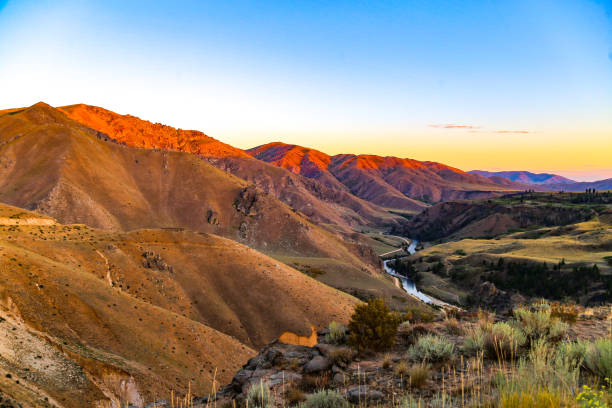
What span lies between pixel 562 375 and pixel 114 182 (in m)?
118

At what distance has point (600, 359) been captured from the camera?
5.79m

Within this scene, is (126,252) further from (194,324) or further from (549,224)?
(549,224)

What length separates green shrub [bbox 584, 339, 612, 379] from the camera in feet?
18.4

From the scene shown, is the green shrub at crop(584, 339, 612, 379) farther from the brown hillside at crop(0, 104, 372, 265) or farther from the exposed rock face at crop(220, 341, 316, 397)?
the brown hillside at crop(0, 104, 372, 265)

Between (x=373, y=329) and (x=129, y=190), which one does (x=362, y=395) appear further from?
(x=129, y=190)

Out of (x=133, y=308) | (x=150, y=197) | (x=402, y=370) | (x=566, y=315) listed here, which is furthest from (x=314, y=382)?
(x=150, y=197)

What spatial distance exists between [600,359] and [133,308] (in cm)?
3314

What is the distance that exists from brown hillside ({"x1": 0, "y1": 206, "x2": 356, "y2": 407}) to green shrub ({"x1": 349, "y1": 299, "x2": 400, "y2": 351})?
11.4m

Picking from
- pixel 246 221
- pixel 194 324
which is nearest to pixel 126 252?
pixel 194 324

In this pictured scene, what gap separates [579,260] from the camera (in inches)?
3410

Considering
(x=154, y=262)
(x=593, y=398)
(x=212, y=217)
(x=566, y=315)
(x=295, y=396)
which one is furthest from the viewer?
(x=212, y=217)

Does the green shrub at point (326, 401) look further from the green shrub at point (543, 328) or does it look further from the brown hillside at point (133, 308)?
the brown hillside at point (133, 308)

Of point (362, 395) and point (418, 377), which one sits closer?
point (418, 377)

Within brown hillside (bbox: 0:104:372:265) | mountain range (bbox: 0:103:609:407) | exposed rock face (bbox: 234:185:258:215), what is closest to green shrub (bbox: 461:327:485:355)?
mountain range (bbox: 0:103:609:407)
